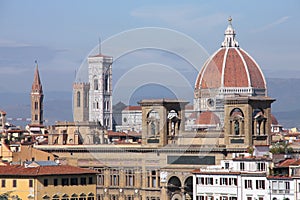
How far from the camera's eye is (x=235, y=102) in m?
99.8

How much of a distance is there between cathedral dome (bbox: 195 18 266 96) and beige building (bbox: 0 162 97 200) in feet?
262

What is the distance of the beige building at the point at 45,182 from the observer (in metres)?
83.6

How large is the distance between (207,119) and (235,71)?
50409 mm

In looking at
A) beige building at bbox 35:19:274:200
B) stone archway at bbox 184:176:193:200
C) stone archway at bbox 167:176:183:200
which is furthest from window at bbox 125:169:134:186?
stone archway at bbox 184:176:193:200

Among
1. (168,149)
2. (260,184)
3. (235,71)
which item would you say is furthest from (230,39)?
(260,184)

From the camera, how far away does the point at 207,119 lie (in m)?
122

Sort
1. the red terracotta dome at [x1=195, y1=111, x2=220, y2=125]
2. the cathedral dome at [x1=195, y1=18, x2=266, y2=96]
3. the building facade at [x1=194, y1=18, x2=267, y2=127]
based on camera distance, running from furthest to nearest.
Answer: the cathedral dome at [x1=195, y1=18, x2=266, y2=96] → the building facade at [x1=194, y1=18, x2=267, y2=127] → the red terracotta dome at [x1=195, y1=111, x2=220, y2=125]

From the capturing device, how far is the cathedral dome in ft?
552

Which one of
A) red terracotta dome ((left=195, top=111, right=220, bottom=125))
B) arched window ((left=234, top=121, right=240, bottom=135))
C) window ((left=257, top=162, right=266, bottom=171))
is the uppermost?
red terracotta dome ((left=195, top=111, right=220, bottom=125))

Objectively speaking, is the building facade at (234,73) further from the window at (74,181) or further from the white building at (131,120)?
the window at (74,181)

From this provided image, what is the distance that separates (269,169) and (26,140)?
53.6 metres

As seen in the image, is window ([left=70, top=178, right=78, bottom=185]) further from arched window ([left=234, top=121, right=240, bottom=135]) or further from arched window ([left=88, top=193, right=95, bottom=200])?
arched window ([left=234, top=121, right=240, bottom=135])

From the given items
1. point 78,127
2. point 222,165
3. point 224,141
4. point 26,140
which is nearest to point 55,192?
point 222,165

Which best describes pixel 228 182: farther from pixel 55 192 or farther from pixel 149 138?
pixel 149 138
